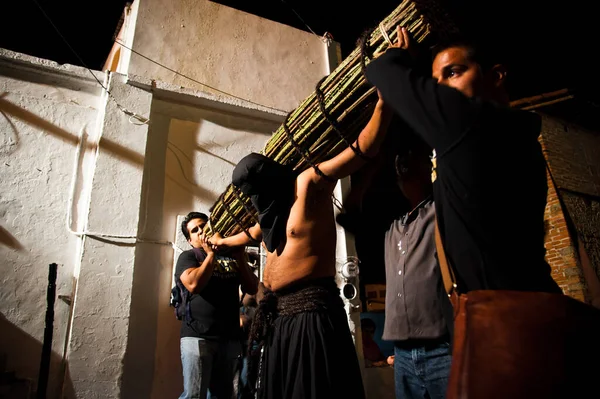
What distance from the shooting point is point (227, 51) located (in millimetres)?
5473

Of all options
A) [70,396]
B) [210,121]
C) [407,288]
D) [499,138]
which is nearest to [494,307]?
[499,138]

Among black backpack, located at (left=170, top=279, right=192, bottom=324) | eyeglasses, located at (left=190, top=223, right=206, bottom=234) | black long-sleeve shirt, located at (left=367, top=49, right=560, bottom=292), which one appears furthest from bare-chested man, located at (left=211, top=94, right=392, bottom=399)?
eyeglasses, located at (left=190, top=223, right=206, bottom=234)

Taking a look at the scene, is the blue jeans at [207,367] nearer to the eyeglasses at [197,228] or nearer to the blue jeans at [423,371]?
Result: the eyeglasses at [197,228]

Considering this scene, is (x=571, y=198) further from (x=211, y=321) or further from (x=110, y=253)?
(x=110, y=253)

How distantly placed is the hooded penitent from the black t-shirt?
4.78 ft

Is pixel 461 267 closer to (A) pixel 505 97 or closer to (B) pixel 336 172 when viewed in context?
(A) pixel 505 97

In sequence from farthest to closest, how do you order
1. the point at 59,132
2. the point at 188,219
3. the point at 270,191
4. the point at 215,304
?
the point at 59,132
the point at 188,219
the point at 215,304
the point at 270,191

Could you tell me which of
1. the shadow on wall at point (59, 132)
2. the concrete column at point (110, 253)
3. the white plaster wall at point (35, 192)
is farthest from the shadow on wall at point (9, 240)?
the shadow on wall at point (59, 132)

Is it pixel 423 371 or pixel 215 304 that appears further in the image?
pixel 215 304

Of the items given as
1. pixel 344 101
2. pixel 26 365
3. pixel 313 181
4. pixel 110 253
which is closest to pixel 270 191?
pixel 313 181

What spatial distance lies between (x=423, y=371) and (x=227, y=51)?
16.6ft

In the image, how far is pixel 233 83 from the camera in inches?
209

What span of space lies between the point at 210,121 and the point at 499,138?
4339 millimetres

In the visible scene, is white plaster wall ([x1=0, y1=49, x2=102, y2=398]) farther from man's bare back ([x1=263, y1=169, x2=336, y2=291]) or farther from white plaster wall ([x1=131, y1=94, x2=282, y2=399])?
man's bare back ([x1=263, y1=169, x2=336, y2=291])
